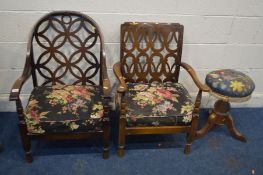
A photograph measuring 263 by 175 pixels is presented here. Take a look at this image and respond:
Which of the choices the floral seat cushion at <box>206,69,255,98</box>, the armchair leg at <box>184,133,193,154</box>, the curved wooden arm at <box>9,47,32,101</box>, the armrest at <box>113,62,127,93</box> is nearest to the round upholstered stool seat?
the floral seat cushion at <box>206,69,255,98</box>

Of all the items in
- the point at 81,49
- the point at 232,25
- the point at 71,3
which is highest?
the point at 71,3

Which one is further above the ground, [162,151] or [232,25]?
[232,25]

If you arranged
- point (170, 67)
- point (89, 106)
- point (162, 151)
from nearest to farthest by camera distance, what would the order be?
point (89, 106), point (162, 151), point (170, 67)

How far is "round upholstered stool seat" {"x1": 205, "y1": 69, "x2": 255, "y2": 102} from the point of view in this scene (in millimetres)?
1993

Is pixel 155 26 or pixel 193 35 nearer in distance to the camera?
pixel 155 26

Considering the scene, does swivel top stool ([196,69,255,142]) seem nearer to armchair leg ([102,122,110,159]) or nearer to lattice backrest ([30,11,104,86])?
armchair leg ([102,122,110,159])

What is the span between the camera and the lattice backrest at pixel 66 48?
1982 millimetres

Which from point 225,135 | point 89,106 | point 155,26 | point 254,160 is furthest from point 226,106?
point 89,106

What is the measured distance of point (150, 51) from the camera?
2234mm

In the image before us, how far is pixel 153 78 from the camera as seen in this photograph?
2209 mm

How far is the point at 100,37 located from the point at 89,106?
1.66ft

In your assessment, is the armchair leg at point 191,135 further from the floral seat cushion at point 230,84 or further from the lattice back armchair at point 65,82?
the lattice back armchair at point 65,82

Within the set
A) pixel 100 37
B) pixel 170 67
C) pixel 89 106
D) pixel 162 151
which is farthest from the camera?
pixel 170 67

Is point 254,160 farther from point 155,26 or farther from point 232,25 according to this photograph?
point 155,26
